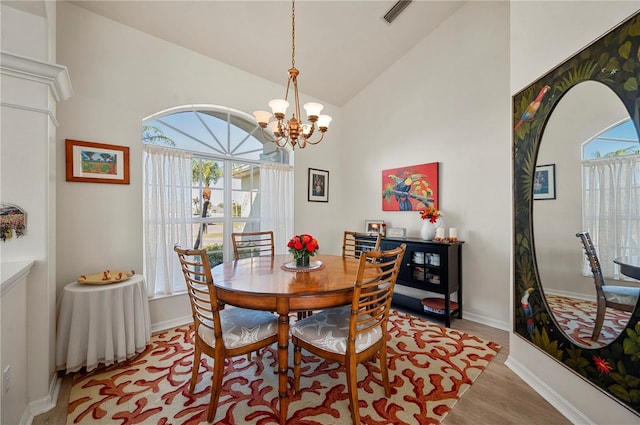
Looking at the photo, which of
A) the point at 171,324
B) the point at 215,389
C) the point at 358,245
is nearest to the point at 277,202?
the point at 358,245

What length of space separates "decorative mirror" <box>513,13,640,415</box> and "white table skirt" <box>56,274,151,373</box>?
3181 mm

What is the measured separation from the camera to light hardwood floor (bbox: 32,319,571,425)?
1.61m

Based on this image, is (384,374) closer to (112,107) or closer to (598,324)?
(598,324)

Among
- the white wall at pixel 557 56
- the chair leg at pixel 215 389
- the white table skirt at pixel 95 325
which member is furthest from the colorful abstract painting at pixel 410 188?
the white table skirt at pixel 95 325

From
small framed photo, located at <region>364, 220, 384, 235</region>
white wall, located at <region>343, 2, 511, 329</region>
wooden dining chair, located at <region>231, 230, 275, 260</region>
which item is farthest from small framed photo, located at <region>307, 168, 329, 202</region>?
wooden dining chair, located at <region>231, 230, 275, 260</region>

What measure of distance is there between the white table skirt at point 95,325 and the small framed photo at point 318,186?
2.67 m

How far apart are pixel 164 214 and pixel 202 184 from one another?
22.6 inches

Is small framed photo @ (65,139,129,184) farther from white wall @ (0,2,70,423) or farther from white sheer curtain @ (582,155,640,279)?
white sheer curtain @ (582,155,640,279)

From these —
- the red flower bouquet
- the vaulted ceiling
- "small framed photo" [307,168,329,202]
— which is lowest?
the red flower bouquet

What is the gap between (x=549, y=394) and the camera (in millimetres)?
1775

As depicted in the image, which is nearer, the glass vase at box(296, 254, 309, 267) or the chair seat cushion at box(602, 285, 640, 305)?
the chair seat cushion at box(602, 285, 640, 305)

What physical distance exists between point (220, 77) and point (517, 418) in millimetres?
4189

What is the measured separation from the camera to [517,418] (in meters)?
1.62

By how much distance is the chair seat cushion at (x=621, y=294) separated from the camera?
4.17ft
